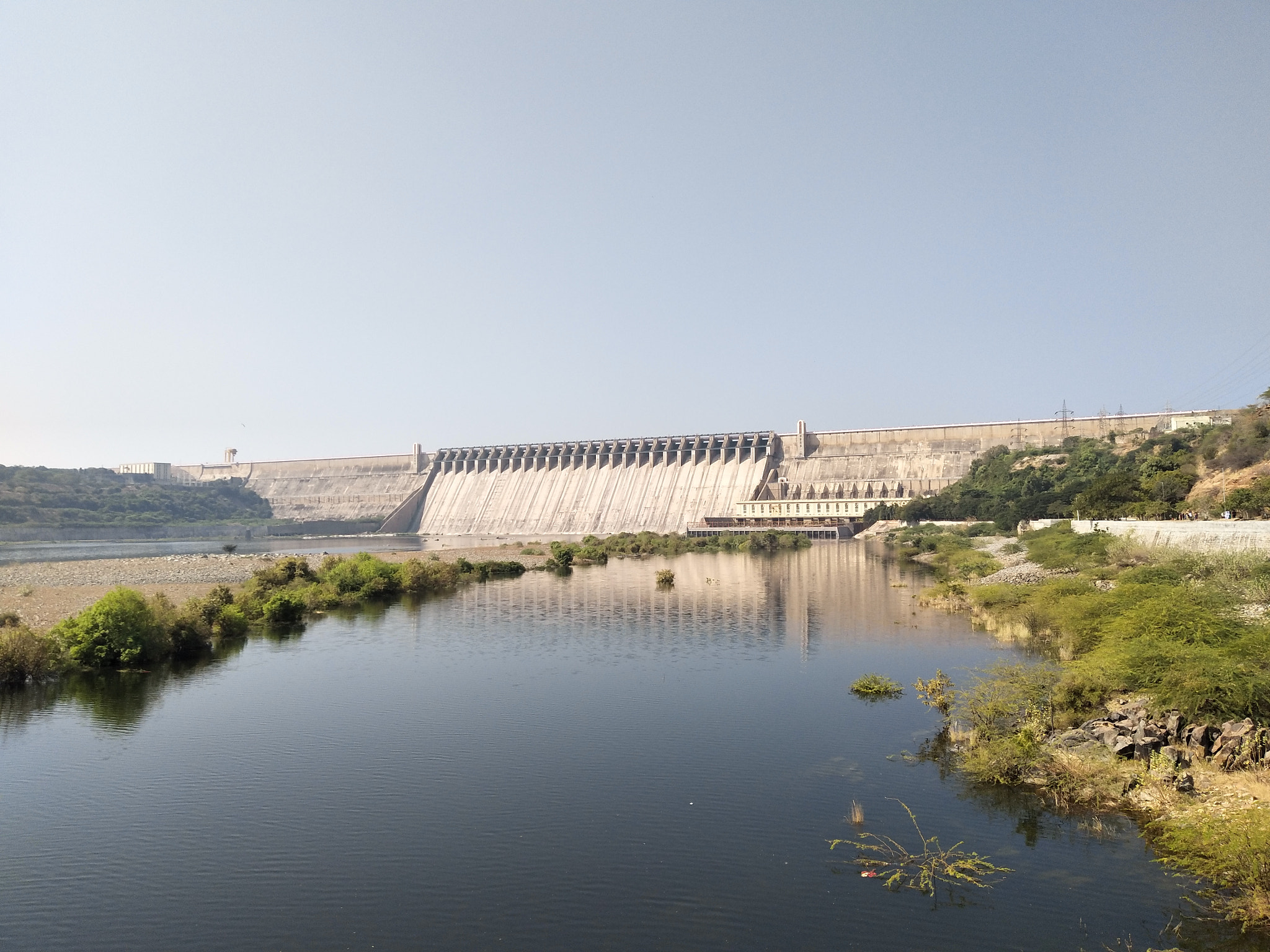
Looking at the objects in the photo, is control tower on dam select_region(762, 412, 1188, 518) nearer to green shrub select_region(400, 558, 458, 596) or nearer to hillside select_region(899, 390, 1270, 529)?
hillside select_region(899, 390, 1270, 529)

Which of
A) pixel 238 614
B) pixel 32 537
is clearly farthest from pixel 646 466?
pixel 238 614

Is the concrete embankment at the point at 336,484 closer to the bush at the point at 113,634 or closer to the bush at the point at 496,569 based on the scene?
the bush at the point at 496,569

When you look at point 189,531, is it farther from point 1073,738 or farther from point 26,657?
point 1073,738

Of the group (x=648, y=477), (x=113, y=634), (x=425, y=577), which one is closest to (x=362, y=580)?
(x=425, y=577)

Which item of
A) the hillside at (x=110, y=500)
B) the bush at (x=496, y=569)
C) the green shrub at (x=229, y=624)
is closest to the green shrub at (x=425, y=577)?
the bush at (x=496, y=569)

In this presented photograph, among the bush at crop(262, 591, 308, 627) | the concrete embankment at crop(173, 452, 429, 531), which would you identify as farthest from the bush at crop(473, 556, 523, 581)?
the concrete embankment at crop(173, 452, 429, 531)

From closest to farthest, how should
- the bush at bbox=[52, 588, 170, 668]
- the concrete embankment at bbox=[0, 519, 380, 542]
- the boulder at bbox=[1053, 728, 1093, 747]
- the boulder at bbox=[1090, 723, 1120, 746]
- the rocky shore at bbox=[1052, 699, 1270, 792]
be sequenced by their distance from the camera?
1. the rocky shore at bbox=[1052, 699, 1270, 792]
2. the boulder at bbox=[1090, 723, 1120, 746]
3. the boulder at bbox=[1053, 728, 1093, 747]
4. the bush at bbox=[52, 588, 170, 668]
5. the concrete embankment at bbox=[0, 519, 380, 542]

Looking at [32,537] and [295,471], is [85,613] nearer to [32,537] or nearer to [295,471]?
[32,537]
